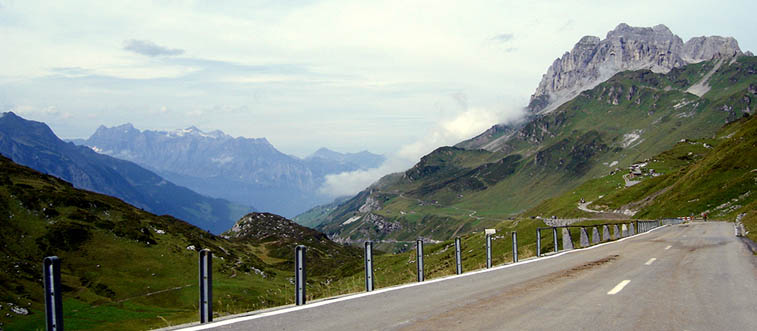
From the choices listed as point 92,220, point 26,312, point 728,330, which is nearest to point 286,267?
point 92,220

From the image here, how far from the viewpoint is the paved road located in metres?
10.6

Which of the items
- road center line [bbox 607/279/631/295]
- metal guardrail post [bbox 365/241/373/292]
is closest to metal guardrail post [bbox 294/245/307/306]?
metal guardrail post [bbox 365/241/373/292]

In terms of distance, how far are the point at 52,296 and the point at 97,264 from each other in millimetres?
104094

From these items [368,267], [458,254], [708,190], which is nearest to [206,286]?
[368,267]

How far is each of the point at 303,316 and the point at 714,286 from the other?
12.7 metres

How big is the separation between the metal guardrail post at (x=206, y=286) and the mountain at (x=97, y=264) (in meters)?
60.3

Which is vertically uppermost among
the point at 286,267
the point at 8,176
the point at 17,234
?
the point at 8,176

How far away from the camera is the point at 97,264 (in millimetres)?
100812

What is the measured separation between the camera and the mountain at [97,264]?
77.2 meters

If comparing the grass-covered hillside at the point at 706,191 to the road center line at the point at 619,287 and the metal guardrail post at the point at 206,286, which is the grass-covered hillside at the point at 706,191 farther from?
the metal guardrail post at the point at 206,286

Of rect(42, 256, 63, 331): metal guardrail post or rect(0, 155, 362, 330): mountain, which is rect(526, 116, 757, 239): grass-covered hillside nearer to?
rect(0, 155, 362, 330): mountain

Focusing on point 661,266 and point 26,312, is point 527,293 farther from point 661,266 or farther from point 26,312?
point 26,312

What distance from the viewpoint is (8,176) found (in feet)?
394

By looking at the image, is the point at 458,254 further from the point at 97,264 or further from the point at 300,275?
the point at 97,264
